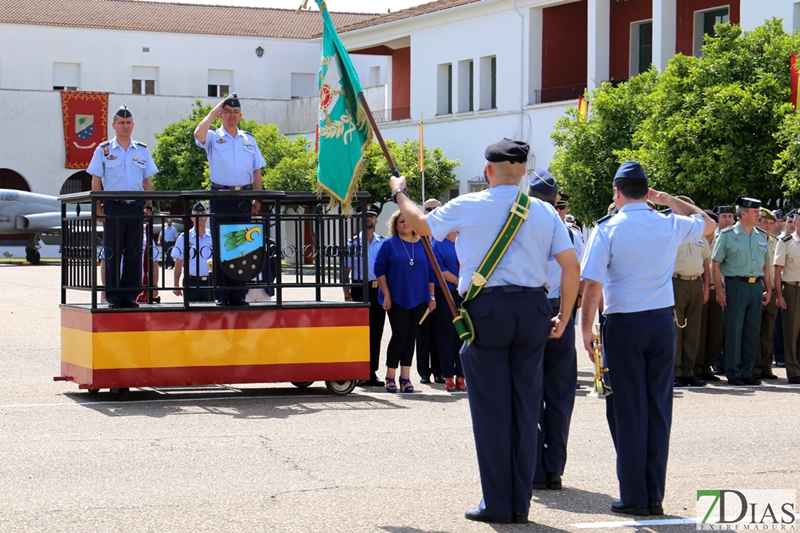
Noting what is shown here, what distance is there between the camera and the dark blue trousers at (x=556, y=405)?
7.17m

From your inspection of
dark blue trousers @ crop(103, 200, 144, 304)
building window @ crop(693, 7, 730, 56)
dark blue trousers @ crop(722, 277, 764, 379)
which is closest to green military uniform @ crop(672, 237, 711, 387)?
dark blue trousers @ crop(722, 277, 764, 379)

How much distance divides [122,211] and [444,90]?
106 ft

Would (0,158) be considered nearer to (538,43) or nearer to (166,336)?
(538,43)

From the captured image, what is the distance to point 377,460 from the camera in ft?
26.0

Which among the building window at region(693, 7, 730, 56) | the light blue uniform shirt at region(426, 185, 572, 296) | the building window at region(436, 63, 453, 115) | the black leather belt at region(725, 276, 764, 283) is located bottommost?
the black leather belt at region(725, 276, 764, 283)

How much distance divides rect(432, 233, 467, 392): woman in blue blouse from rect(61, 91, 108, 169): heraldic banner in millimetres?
44281

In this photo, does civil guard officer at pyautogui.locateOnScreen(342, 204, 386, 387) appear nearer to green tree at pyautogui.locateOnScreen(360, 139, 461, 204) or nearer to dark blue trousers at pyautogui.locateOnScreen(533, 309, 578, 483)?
dark blue trousers at pyautogui.locateOnScreen(533, 309, 578, 483)

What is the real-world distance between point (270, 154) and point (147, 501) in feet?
120

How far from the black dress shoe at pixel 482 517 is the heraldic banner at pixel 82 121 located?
5008 centimetres

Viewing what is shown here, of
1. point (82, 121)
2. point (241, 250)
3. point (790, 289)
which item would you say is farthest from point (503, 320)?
point (82, 121)

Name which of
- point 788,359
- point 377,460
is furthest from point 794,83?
point 377,460

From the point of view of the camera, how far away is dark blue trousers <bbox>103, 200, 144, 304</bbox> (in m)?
10.8

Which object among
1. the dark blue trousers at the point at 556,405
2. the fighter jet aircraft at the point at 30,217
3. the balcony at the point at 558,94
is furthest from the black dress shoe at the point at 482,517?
the fighter jet aircraft at the point at 30,217

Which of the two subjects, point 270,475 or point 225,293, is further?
point 225,293
